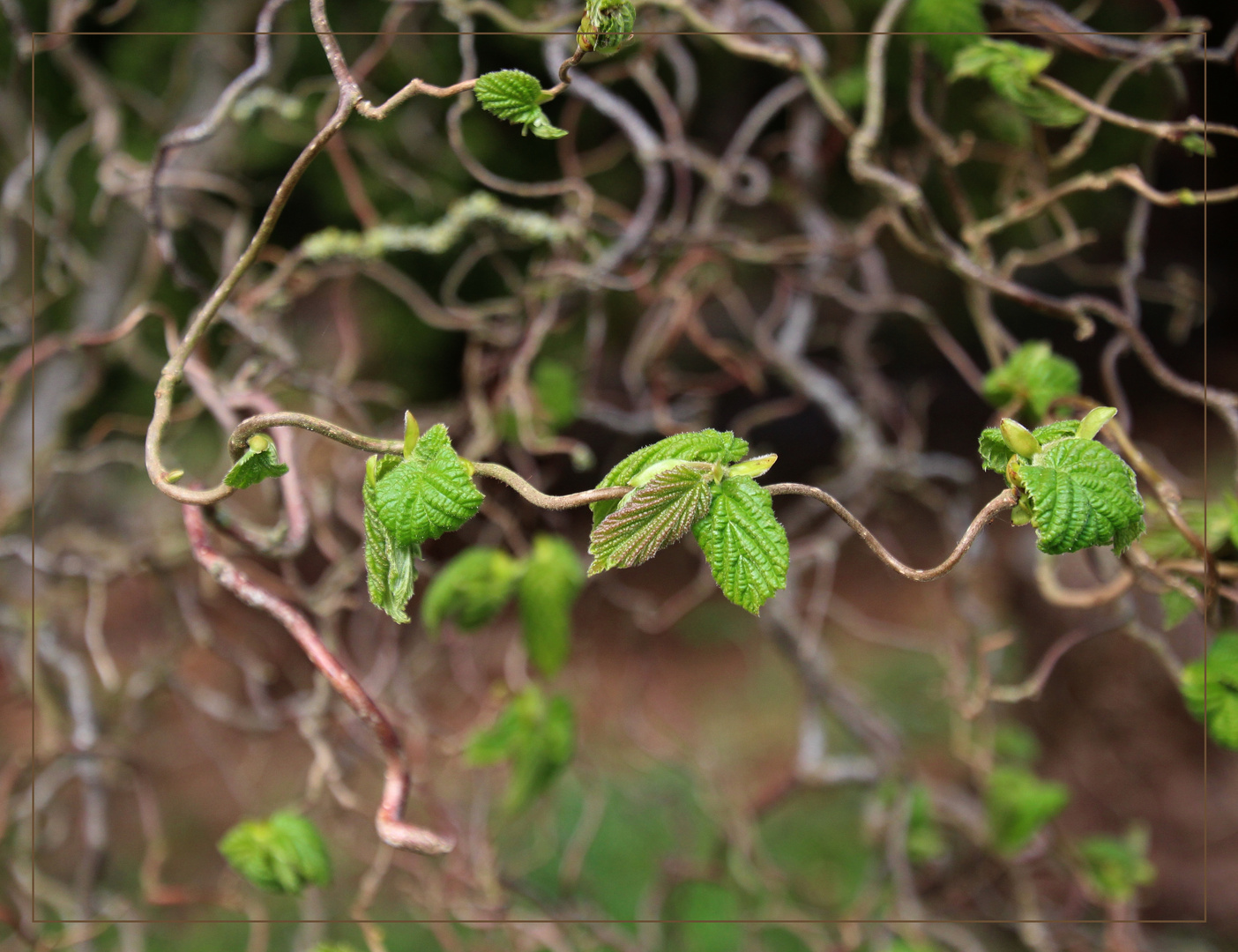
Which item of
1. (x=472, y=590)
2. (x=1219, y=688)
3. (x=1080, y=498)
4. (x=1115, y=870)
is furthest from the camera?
(x=1115, y=870)

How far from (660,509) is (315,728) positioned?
0.62m

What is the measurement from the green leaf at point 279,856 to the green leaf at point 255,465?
47 cm

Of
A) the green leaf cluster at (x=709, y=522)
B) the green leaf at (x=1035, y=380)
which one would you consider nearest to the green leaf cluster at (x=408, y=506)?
the green leaf cluster at (x=709, y=522)

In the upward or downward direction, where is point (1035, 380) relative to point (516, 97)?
downward

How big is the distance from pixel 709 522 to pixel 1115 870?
3.51 ft

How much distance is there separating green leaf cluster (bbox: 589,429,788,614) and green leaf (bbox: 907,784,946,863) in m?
0.84

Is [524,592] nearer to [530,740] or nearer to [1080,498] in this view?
[530,740]

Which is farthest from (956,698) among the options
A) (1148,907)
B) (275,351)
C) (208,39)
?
(208,39)

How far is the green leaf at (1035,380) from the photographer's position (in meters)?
0.83

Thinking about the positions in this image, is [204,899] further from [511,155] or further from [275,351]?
[511,155]

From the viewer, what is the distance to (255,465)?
1.98 feet

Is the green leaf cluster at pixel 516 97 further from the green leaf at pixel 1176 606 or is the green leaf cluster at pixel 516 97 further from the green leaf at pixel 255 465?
the green leaf at pixel 1176 606

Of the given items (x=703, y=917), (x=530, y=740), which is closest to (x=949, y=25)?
(x=530, y=740)

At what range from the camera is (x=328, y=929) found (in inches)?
43.8
